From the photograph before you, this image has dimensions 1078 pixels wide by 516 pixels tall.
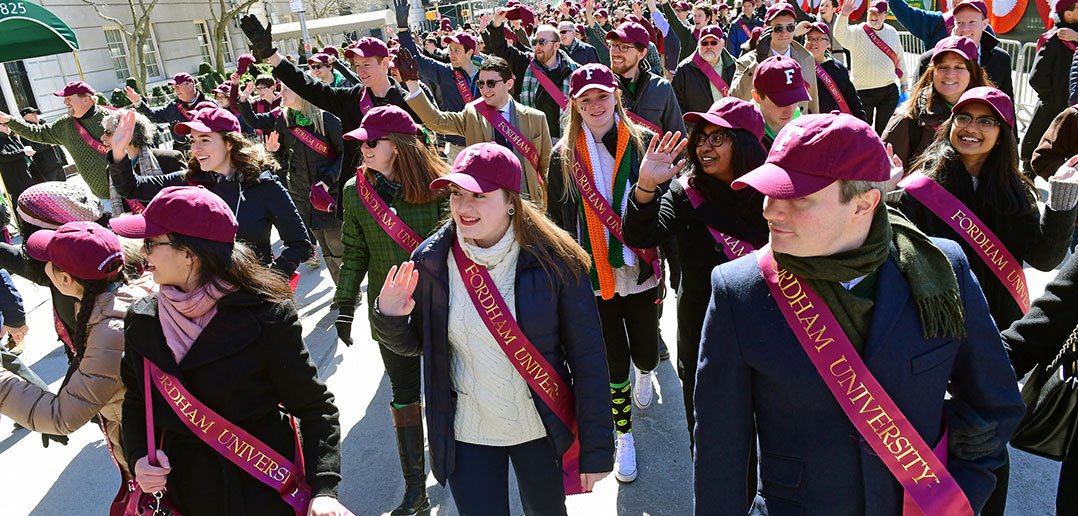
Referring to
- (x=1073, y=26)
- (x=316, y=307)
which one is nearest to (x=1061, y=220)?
(x=1073, y=26)

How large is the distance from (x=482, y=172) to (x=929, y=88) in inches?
125

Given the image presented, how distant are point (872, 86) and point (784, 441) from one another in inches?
278

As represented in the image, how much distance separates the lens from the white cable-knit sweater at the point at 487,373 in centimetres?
269

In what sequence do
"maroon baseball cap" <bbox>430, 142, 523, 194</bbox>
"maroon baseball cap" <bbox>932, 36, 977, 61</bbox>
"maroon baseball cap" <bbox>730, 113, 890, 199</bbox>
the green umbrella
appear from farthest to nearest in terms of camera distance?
the green umbrella, "maroon baseball cap" <bbox>932, 36, 977, 61</bbox>, "maroon baseball cap" <bbox>430, 142, 523, 194</bbox>, "maroon baseball cap" <bbox>730, 113, 890, 199</bbox>

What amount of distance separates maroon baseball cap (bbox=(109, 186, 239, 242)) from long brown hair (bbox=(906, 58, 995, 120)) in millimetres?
3821

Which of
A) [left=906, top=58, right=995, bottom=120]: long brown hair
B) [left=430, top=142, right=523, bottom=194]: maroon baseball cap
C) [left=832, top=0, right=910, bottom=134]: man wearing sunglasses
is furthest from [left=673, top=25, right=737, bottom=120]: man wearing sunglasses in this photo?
[left=430, top=142, right=523, bottom=194]: maroon baseball cap

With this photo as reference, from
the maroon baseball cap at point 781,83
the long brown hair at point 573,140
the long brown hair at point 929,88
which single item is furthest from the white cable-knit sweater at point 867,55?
the long brown hair at point 573,140

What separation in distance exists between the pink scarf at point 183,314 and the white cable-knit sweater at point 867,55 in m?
7.19

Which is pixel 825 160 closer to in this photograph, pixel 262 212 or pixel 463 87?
pixel 262 212

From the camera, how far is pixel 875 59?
25.3 feet

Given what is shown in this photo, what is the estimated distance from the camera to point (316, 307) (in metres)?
7.08

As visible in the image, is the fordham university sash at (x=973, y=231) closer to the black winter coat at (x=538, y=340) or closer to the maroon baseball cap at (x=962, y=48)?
the black winter coat at (x=538, y=340)

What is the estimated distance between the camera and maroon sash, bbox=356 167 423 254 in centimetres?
370

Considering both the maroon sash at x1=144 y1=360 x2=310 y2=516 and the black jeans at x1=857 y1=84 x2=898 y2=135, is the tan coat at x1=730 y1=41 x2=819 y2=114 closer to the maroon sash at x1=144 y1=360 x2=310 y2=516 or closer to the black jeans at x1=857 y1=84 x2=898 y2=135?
the black jeans at x1=857 y1=84 x2=898 y2=135
